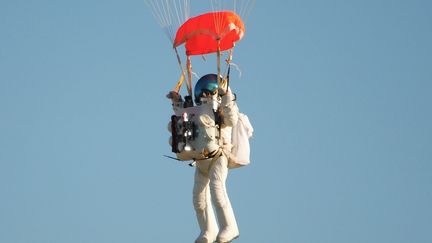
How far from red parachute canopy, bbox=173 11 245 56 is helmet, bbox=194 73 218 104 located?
2.77 feet

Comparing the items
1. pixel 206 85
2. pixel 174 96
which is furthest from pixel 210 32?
pixel 174 96

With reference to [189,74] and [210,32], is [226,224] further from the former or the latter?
[210,32]

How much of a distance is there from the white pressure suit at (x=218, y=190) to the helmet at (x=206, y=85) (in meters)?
0.45

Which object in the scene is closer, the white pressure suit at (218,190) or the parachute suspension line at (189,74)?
the white pressure suit at (218,190)

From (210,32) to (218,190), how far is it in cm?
350

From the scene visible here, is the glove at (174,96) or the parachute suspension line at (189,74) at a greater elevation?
the parachute suspension line at (189,74)

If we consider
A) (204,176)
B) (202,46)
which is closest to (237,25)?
(202,46)

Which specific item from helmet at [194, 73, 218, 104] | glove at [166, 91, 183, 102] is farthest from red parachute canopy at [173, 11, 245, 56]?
glove at [166, 91, 183, 102]

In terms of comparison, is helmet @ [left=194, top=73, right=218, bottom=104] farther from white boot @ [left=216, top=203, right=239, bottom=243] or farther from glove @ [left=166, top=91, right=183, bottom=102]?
white boot @ [left=216, top=203, right=239, bottom=243]

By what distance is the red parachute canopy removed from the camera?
3139 cm

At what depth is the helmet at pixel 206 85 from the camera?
1238 inches

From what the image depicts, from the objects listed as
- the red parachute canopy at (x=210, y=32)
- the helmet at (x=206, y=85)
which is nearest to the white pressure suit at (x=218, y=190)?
the helmet at (x=206, y=85)

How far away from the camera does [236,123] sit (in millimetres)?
31797

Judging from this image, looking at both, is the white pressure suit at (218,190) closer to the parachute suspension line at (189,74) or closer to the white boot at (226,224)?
the white boot at (226,224)
